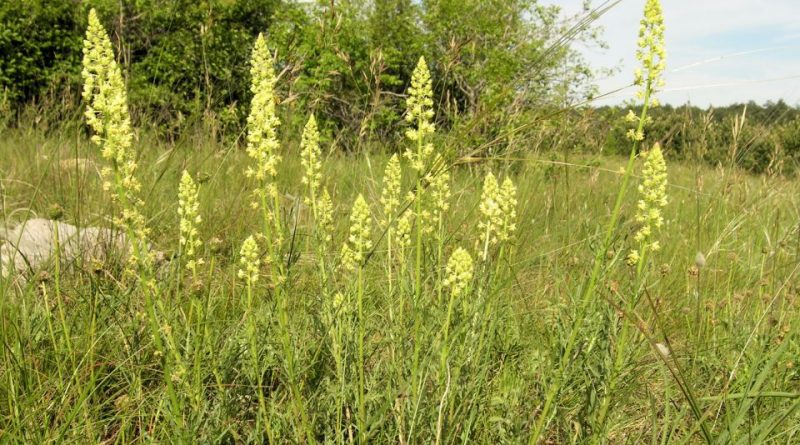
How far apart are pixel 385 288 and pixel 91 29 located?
5.18 ft

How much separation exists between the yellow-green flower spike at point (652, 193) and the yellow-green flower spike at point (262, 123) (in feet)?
3.46

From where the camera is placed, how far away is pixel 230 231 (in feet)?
12.7

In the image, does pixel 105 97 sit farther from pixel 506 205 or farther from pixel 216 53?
pixel 216 53

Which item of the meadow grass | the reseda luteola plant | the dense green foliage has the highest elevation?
the dense green foliage

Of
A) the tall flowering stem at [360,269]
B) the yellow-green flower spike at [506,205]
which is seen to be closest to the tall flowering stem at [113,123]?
the tall flowering stem at [360,269]

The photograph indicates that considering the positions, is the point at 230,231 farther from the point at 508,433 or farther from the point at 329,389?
the point at 508,433

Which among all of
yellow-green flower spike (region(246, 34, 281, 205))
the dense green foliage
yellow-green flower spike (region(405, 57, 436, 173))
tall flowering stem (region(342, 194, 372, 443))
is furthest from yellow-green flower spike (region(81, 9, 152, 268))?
the dense green foliage

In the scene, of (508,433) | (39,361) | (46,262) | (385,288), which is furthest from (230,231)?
(508,433)

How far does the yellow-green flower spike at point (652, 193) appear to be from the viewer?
5.94 ft

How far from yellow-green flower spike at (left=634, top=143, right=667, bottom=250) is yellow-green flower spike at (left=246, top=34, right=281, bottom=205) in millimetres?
1056

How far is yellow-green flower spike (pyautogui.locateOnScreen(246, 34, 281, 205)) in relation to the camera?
67.5 inches

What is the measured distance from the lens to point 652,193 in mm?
1859

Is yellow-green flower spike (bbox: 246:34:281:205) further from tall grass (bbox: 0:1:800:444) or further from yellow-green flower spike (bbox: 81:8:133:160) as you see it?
yellow-green flower spike (bbox: 81:8:133:160)

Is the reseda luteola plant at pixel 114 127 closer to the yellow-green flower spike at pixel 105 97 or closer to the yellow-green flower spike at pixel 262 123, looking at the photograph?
the yellow-green flower spike at pixel 105 97
